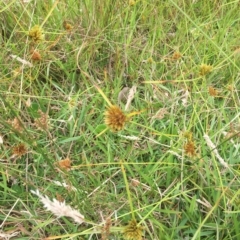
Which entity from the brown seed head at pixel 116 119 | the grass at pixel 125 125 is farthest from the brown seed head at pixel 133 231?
the brown seed head at pixel 116 119

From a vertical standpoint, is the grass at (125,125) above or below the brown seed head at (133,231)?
below

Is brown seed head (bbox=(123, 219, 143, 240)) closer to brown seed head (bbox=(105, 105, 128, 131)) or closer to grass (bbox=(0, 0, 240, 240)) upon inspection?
grass (bbox=(0, 0, 240, 240))

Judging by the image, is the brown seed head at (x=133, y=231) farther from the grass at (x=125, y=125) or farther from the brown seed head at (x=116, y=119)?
the brown seed head at (x=116, y=119)

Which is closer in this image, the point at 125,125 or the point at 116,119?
the point at 116,119

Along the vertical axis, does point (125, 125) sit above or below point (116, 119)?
below

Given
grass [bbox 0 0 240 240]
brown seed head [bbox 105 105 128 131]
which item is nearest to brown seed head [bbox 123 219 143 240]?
grass [bbox 0 0 240 240]

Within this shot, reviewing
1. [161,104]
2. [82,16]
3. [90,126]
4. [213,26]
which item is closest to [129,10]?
[82,16]

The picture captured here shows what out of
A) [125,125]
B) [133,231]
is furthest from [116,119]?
[125,125]

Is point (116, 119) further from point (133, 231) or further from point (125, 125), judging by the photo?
point (125, 125)
